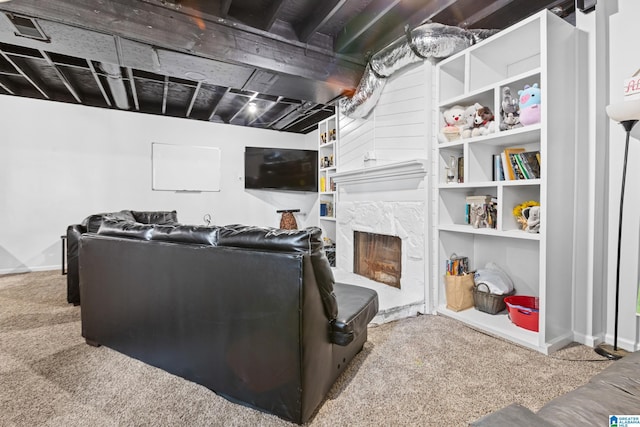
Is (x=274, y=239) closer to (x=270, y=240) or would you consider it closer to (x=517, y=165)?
(x=270, y=240)

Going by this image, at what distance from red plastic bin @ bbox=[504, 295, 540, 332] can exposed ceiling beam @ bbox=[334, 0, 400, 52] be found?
8.41 ft

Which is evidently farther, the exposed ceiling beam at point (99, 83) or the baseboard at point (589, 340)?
the exposed ceiling beam at point (99, 83)

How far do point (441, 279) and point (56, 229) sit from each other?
17.6ft

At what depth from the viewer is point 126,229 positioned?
1.96 m

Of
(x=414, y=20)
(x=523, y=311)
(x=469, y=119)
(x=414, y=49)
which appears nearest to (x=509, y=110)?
(x=469, y=119)

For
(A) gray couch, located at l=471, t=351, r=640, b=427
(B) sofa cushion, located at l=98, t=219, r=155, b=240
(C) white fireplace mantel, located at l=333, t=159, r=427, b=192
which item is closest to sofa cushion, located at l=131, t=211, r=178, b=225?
(B) sofa cushion, located at l=98, t=219, r=155, b=240

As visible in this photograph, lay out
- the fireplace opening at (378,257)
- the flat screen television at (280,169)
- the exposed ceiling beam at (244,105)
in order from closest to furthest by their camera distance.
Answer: the fireplace opening at (378,257), the exposed ceiling beam at (244,105), the flat screen television at (280,169)

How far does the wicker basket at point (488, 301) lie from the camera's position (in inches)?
102

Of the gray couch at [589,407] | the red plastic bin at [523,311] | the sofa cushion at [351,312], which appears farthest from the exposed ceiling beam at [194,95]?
the gray couch at [589,407]

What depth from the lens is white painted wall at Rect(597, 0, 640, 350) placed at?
2.03 m

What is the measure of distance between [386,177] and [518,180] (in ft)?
4.11

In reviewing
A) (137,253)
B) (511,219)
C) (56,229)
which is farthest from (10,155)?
(511,219)

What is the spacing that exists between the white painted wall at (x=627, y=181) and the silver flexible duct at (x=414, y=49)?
836mm

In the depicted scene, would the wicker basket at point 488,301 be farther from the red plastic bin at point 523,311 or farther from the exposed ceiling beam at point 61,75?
the exposed ceiling beam at point 61,75
